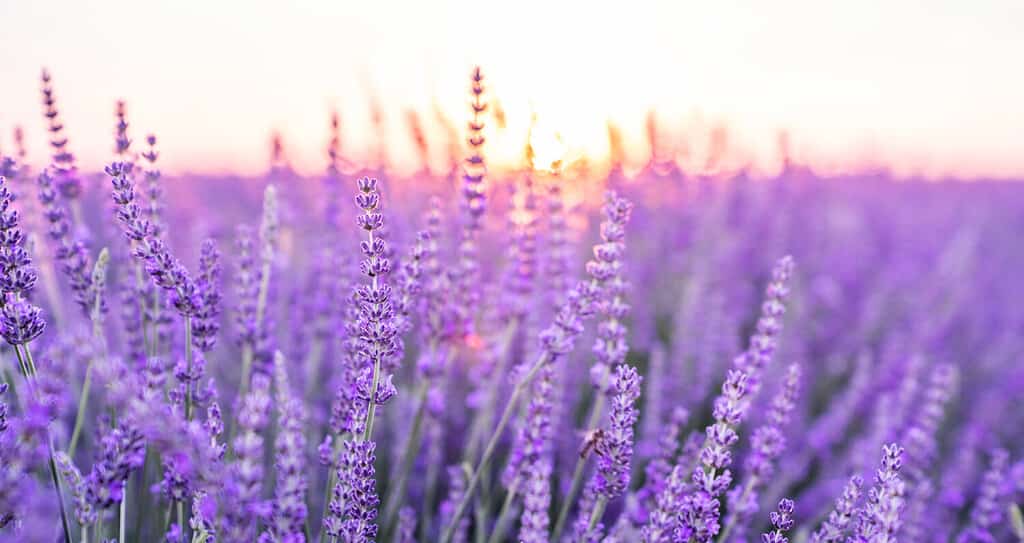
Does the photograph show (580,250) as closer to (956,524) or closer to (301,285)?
(301,285)

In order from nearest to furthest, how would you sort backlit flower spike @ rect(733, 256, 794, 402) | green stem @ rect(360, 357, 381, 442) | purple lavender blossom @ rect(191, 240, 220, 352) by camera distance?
green stem @ rect(360, 357, 381, 442)
purple lavender blossom @ rect(191, 240, 220, 352)
backlit flower spike @ rect(733, 256, 794, 402)

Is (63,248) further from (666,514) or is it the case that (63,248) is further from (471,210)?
(666,514)

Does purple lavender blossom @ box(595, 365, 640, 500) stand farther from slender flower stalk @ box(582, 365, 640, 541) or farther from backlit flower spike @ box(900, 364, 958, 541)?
backlit flower spike @ box(900, 364, 958, 541)

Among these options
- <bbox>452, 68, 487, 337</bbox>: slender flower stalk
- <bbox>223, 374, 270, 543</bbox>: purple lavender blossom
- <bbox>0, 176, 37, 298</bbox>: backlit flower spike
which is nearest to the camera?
<bbox>223, 374, 270, 543</bbox>: purple lavender blossom

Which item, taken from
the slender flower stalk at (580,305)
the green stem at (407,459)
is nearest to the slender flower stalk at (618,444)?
the slender flower stalk at (580,305)

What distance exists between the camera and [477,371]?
2449mm

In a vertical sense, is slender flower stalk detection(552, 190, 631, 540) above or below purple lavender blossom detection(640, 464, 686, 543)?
above

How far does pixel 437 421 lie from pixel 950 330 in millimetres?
4691

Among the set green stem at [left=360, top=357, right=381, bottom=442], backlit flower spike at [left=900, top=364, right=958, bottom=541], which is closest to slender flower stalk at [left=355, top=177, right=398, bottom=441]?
green stem at [left=360, top=357, right=381, bottom=442]

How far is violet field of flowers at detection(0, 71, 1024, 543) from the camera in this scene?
48.6 inches

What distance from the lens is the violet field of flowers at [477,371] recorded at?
123 cm

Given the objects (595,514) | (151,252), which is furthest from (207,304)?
(595,514)

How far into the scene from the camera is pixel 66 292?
348cm

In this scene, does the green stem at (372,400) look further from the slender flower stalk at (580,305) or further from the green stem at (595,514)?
the green stem at (595,514)
